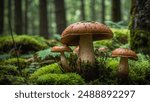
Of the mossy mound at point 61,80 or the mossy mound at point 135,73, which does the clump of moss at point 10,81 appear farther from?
the mossy mound at point 135,73

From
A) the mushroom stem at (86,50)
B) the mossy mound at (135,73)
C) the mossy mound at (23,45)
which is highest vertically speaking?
the mushroom stem at (86,50)

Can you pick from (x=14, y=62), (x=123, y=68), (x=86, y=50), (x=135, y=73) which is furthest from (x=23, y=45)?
(x=123, y=68)

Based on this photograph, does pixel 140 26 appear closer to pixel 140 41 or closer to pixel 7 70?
pixel 140 41

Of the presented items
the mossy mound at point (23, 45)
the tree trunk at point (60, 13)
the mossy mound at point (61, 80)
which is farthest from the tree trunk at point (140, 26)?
the tree trunk at point (60, 13)

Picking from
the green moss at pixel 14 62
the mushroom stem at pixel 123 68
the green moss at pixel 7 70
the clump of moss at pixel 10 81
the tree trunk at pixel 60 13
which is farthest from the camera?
the tree trunk at pixel 60 13

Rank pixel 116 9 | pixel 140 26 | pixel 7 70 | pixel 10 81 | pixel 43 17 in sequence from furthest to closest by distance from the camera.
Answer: pixel 43 17
pixel 116 9
pixel 140 26
pixel 7 70
pixel 10 81

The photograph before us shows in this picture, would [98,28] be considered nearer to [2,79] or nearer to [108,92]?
[108,92]

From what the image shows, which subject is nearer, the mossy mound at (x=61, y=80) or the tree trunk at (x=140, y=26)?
the mossy mound at (x=61, y=80)
